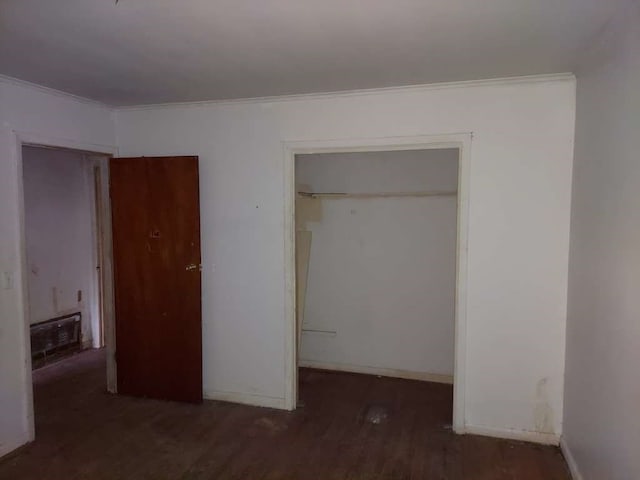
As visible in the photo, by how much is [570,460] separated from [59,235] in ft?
15.8

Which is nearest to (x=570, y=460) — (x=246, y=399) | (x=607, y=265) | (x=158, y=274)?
(x=607, y=265)

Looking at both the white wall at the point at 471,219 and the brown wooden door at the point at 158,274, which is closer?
the white wall at the point at 471,219

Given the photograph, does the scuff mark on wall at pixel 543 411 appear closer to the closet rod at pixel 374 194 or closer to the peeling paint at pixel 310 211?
the closet rod at pixel 374 194

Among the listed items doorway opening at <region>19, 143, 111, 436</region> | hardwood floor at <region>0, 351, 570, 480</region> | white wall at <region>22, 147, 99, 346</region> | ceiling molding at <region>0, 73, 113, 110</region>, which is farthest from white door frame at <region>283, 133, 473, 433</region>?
white wall at <region>22, 147, 99, 346</region>

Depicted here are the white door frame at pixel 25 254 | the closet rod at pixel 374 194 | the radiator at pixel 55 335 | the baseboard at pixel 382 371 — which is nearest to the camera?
the white door frame at pixel 25 254

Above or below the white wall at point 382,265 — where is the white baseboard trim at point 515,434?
below

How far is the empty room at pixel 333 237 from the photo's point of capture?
2.08m

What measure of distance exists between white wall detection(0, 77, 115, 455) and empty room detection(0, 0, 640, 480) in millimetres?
14

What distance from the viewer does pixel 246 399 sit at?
370 centimetres

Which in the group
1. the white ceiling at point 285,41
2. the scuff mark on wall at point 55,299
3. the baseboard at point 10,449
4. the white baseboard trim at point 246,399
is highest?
the white ceiling at point 285,41

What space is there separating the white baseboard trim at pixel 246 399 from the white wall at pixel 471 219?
0.01 metres

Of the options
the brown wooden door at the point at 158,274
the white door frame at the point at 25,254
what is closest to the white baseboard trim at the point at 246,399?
the brown wooden door at the point at 158,274

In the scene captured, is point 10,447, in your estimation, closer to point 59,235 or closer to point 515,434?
point 59,235

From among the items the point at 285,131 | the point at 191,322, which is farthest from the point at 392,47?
the point at 191,322
